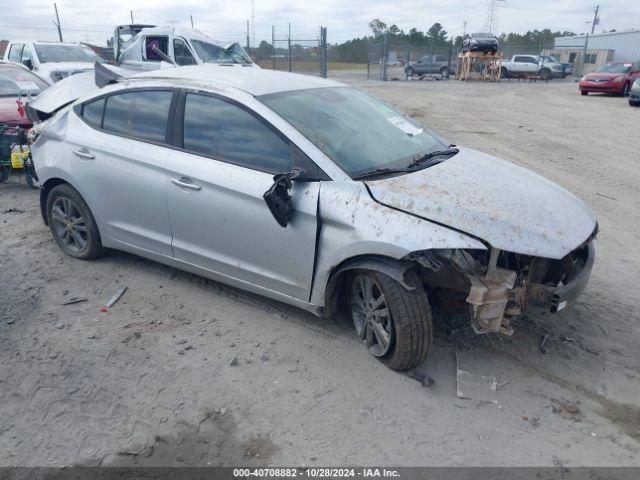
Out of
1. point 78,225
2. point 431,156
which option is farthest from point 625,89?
point 78,225

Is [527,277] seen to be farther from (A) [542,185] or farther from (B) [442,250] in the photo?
(A) [542,185]

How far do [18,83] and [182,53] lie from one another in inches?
232

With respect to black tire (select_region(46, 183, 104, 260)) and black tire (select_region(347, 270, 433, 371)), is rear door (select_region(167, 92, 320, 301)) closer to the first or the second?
black tire (select_region(347, 270, 433, 371))

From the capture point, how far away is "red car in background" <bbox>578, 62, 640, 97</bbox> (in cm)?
2080

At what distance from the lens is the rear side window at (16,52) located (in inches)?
552

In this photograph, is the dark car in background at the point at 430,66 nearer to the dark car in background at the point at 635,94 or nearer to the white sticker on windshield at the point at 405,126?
the dark car in background at the point at 635,94

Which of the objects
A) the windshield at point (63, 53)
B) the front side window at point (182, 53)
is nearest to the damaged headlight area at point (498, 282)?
the front side window at point (182, 53)

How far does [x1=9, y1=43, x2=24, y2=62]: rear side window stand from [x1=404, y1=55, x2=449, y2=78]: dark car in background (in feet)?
75.3

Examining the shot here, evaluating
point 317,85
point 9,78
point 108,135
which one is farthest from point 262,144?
point 9,78

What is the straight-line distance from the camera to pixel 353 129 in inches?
149

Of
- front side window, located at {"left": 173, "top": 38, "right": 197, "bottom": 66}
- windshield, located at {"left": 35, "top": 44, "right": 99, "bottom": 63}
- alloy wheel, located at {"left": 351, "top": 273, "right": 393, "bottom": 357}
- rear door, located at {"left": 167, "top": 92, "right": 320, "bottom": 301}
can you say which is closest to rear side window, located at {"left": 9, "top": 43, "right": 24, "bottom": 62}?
windshield, located at {"left": 35, "top": 44, "right": 99, "bottom": 63}

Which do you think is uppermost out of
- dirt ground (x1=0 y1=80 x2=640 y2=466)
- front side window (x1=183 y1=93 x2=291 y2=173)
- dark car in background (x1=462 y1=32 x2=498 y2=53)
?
dark car in background (x1=462 y1=32 x2=498 y2=53)

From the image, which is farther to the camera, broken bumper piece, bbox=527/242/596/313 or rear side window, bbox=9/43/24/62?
rear side window, bbox=9/43/24/62

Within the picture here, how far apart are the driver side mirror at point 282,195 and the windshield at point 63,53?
1279 centimetres
